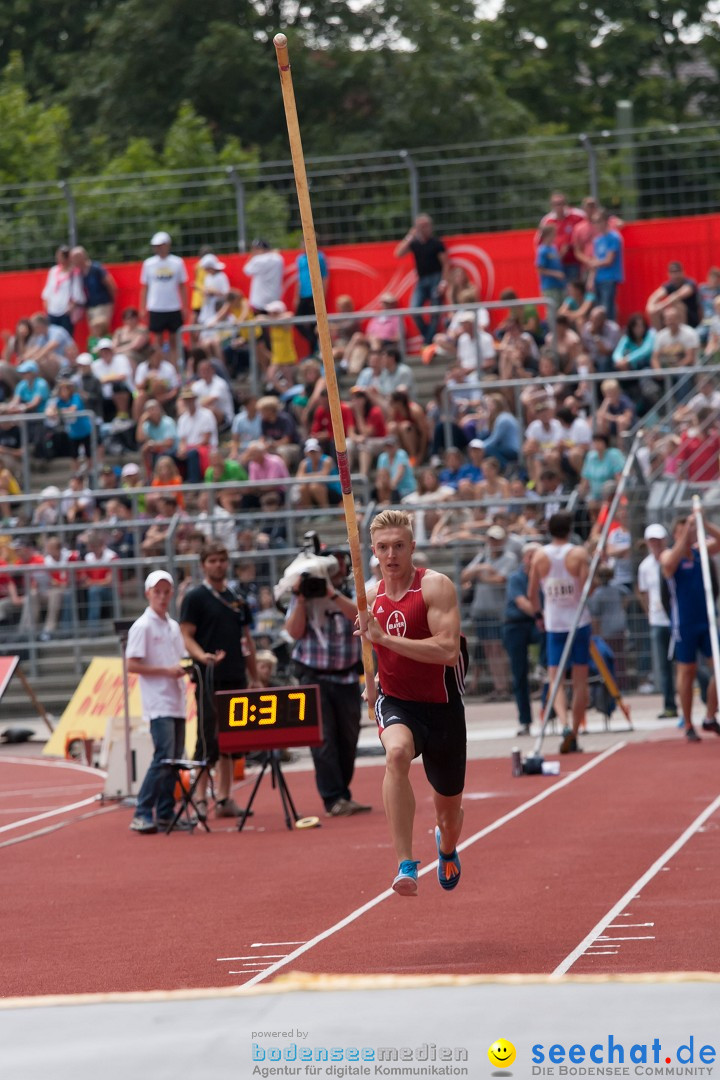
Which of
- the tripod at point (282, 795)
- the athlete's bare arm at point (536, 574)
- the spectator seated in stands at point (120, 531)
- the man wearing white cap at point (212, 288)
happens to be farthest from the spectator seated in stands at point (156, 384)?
the tripod at point (282, 795)

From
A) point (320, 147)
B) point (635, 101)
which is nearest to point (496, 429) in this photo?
point (320, 147)

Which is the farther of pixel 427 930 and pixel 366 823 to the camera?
pixel 366 823

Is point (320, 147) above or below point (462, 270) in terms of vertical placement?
above

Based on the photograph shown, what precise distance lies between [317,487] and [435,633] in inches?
570

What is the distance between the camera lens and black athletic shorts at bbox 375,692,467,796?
929cm

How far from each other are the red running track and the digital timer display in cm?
67

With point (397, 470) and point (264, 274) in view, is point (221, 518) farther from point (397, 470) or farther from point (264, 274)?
point (264, 274)

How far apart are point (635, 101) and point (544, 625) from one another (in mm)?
34114

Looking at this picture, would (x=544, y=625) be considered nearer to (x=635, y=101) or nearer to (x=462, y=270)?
(x=462, y=270)

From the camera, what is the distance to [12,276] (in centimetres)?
3117

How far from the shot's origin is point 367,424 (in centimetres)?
2469

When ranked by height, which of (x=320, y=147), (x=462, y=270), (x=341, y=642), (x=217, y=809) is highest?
(x=320, y=147)

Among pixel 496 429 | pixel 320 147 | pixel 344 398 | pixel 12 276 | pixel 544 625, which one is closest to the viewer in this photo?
pixel 544 625

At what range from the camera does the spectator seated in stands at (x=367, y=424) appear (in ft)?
79.5
